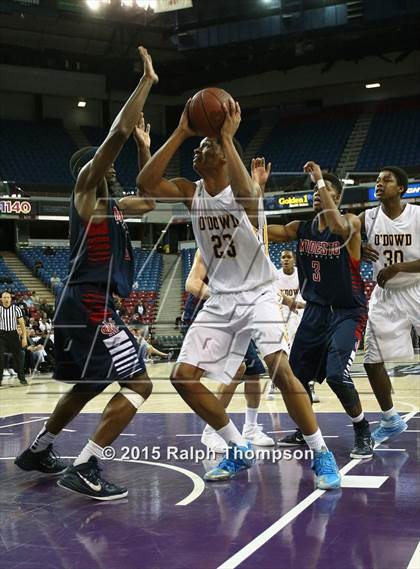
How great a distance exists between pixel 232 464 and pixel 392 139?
2457 cm

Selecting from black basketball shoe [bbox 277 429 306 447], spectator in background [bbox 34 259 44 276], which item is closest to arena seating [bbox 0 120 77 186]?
spectator in background [bbox 34 259 44 276]

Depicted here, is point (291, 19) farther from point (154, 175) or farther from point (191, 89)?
point (154, 175)

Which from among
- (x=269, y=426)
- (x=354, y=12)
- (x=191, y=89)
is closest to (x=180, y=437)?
(x=269, y=426)

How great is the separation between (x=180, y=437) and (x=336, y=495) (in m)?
2.28

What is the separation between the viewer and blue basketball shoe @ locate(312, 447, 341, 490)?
4.14 m

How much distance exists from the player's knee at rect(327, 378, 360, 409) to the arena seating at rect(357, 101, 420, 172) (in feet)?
70.3

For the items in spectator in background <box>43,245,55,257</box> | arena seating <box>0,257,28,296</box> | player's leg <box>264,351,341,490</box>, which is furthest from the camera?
spectator in background <box>43,245,55,257</box>

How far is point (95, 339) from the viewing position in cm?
423

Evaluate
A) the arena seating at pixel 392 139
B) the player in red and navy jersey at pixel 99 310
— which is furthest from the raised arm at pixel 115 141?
the arena seating at pixel 392 139

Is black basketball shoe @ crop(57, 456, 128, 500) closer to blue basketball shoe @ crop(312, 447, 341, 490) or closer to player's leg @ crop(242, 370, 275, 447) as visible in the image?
blue basketball shoe @ crop(312, 447, 341, 490)

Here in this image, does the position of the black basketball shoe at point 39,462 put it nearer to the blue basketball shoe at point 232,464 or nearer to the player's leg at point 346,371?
the blue basketball shoe at point 232,464

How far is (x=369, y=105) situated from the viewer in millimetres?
29938

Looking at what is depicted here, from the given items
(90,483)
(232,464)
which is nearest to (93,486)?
(90,483)

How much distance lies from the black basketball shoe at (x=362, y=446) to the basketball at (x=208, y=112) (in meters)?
2.44
